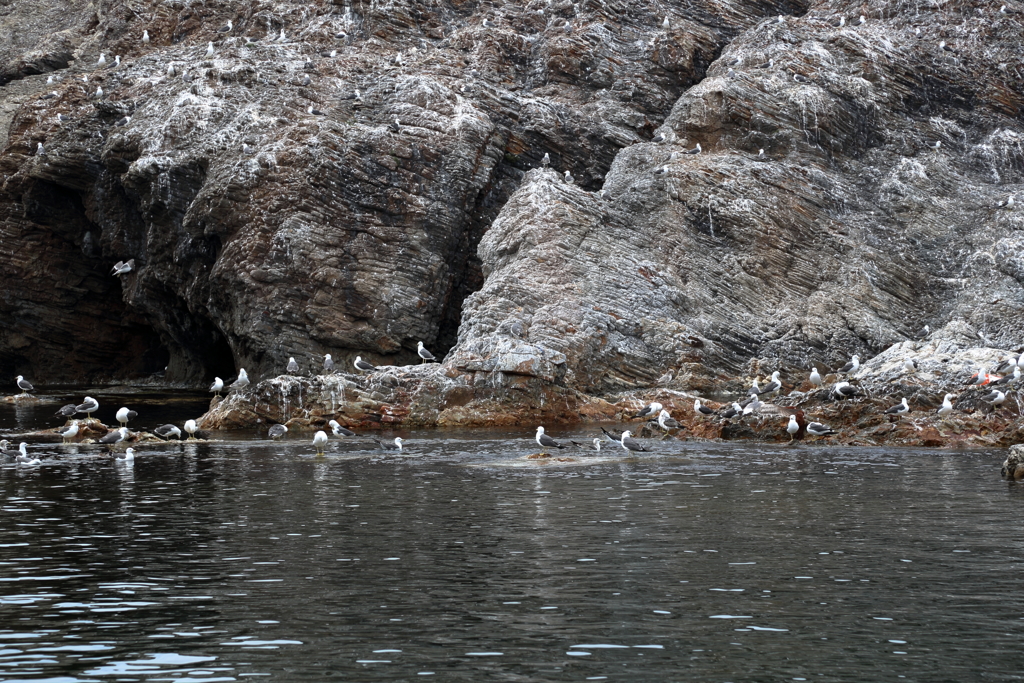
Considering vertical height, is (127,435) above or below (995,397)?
below

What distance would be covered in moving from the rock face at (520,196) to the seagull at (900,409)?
10130 mm

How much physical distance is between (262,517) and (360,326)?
36.6 m

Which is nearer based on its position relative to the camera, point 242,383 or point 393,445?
point 393,445

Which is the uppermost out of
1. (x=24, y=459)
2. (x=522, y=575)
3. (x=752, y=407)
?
(x=752, y=407)

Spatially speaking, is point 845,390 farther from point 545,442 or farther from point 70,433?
point 70,433

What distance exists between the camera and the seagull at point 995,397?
3491 centimetres

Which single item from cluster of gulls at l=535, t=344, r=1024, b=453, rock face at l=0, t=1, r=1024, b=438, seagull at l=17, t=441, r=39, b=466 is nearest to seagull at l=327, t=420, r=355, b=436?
rock face at l=0, t=1, r=1024, b=438

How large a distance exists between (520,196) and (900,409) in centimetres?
2672

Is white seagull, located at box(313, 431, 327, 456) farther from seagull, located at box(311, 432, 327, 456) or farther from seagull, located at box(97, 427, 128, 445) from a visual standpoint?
seagull, located at box(97, 427, 128, 445)

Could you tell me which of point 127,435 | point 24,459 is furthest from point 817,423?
point 24,459

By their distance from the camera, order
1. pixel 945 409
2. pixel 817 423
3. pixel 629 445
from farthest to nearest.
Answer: pixel 817 423 < pixel 945 409 < pixel 629 445

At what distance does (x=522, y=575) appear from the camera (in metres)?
17.4

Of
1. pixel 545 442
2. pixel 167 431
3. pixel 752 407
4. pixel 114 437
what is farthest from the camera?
pixel 167 431

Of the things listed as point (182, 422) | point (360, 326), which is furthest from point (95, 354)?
A: point (182, 422)
